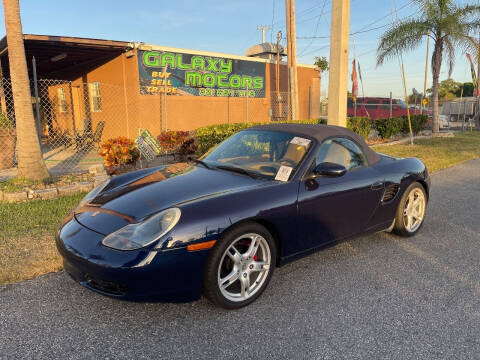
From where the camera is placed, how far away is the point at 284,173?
10.8 feet

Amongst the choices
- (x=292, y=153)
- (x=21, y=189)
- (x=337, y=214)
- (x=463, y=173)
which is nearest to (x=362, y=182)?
(x=337, y=214)

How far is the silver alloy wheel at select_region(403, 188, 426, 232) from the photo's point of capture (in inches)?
175

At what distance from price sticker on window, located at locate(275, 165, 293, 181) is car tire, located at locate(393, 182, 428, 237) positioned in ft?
5.51

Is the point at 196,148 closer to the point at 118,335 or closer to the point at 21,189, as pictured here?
the point at 21,189

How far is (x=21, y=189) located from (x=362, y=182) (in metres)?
5.17

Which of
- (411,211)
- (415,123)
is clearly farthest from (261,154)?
(415,123)

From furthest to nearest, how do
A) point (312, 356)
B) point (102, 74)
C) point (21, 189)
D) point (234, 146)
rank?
point (102, 74), point (21, 189), point (234, 146), point (312, 356)

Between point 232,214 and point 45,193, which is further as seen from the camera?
point 45,193

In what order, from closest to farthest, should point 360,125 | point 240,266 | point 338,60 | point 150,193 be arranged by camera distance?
point 240,266, point 150,193, point 338,60, point 360,125

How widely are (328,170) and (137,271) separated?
1783 millimetres

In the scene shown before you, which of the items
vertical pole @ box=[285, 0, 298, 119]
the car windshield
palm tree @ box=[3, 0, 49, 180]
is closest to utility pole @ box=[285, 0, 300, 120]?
vertical pole @ box=[285, 0, 298, 119]

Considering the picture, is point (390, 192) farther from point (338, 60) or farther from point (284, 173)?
point (338, 60)

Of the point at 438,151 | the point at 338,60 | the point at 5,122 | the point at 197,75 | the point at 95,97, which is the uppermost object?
the point at 197,75

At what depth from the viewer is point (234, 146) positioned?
13.2 ft
